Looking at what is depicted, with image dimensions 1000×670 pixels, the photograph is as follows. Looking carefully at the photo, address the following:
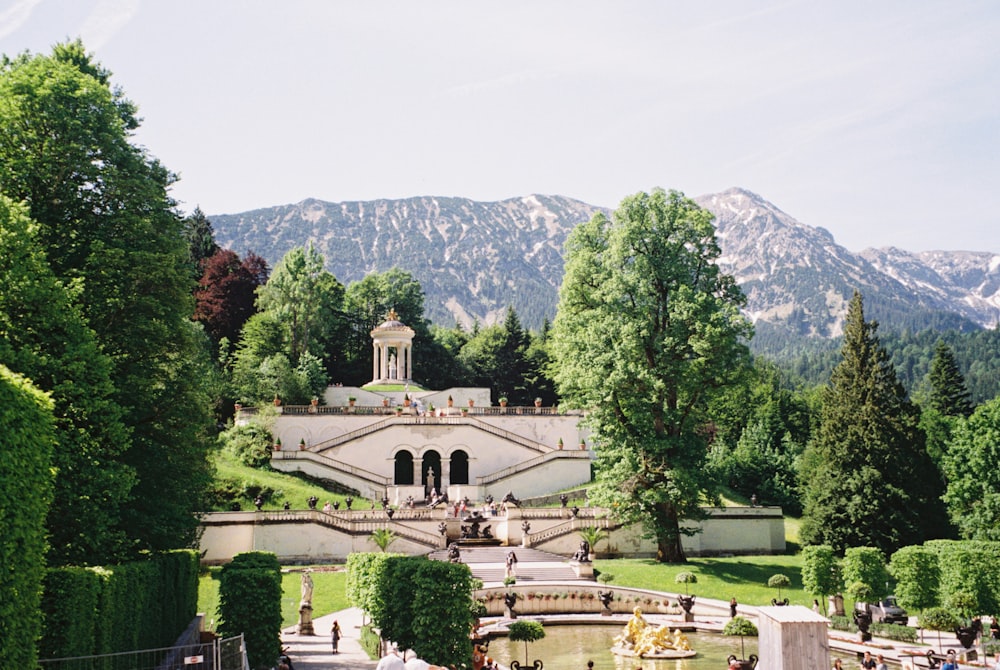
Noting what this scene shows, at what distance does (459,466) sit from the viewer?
55000 millimetres

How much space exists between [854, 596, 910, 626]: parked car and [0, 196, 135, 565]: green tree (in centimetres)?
2366

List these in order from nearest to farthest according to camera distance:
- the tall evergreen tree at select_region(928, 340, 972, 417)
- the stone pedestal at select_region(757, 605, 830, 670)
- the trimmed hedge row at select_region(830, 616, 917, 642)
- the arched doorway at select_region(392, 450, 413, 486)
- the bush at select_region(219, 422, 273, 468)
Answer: the stone pedestal at select_region(757, 605, 830, 670)
the trimmed hedge row at select_region(830, 616, 917, 642)
the bush at select_region(219, 422, 273, 468)
the arched doorway at select_region(392, 450, 413, 486)
the tall evergreen tree at select_region(928, 340, 972, 417)

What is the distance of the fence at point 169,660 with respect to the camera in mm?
15133

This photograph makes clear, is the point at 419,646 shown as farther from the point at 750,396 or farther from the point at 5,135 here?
the point at 750,396

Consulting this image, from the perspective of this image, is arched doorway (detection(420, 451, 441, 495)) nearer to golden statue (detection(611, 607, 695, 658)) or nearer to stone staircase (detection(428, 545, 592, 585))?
stone staircase (detection(428, 545, 592, 585))

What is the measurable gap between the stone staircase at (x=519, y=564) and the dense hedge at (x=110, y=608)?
13013mm

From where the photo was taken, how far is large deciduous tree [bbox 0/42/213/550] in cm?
2069

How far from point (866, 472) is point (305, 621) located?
81.3ft

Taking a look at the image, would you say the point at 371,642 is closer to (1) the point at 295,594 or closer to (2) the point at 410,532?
(1) the point at 295,594

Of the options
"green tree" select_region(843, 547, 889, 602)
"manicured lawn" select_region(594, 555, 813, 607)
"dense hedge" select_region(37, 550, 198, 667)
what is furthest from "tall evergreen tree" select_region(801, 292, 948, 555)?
"dense hedge" select_region(37, 550, 198, 667)

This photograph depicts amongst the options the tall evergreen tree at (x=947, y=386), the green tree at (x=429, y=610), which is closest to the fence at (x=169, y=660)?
the green tree at (x=429, y=610)

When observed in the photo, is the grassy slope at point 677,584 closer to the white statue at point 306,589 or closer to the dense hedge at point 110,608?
the white statue at point 306,589

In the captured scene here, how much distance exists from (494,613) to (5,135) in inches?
825

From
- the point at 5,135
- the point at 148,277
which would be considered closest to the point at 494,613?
the point at 148,277
